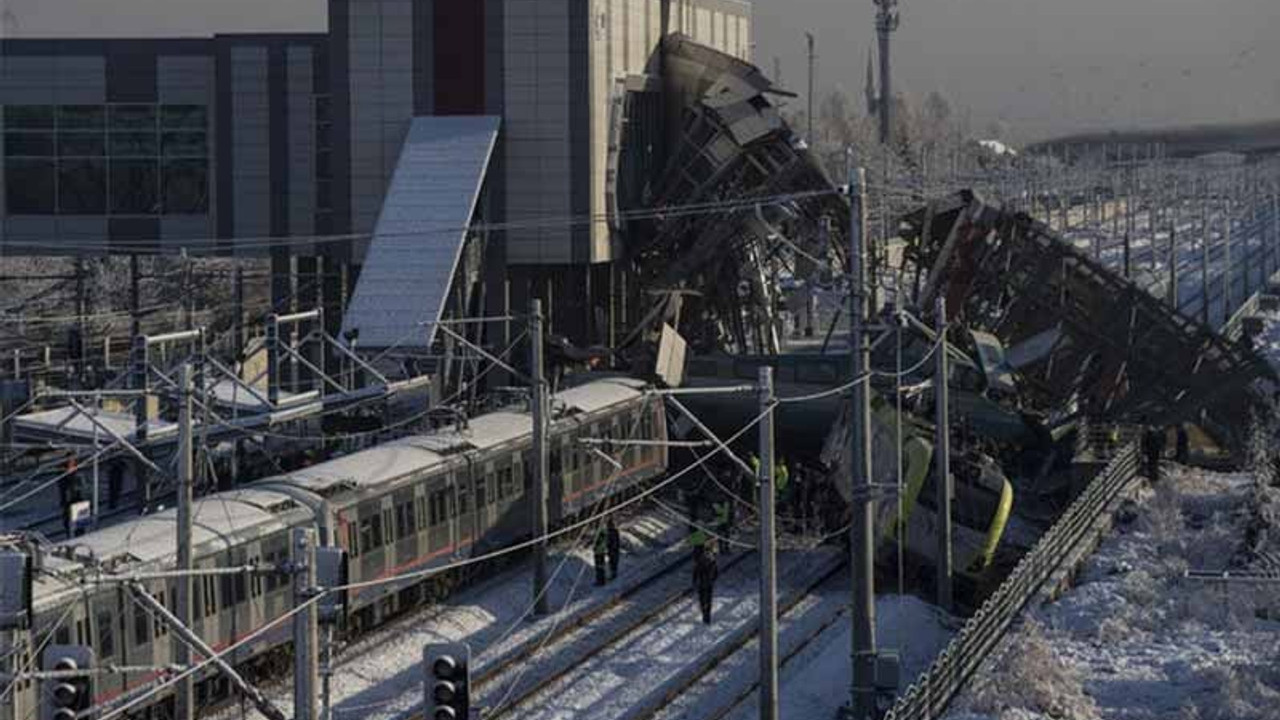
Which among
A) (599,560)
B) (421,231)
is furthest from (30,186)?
(599,560)

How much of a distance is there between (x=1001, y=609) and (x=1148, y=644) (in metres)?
1.85

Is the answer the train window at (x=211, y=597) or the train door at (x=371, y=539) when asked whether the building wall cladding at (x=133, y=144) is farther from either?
the train window at (x=211, y=597)

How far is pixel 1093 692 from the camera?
2455 centimetres

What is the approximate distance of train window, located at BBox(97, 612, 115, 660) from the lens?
24766mm

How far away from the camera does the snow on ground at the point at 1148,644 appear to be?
23469 millimetres

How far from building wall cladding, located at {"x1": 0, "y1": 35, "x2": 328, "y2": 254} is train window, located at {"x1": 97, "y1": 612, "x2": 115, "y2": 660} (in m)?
34.4

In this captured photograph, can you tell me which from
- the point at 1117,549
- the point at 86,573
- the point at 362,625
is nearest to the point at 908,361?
the point at 1117,549

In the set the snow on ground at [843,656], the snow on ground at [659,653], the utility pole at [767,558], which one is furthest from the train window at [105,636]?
the snow on ground at [843,656]

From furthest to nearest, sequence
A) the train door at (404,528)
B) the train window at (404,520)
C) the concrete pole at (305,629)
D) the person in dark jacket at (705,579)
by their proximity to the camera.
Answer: the person in dark jacket at (705,579) < the train window at (404,520) < the train door at (404,528) < the concrete pole at (305,629)

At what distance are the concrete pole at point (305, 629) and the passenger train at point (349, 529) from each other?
3812 millimetres

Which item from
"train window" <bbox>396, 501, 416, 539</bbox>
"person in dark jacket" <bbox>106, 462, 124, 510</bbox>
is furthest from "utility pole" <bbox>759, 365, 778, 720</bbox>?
"person in dark jacket" <bbox>106, 462, 124, 510</bbox>

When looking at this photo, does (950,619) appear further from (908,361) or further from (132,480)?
(132,480)

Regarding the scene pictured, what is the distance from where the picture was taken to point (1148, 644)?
1069 inches

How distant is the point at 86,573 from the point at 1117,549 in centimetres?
1667
